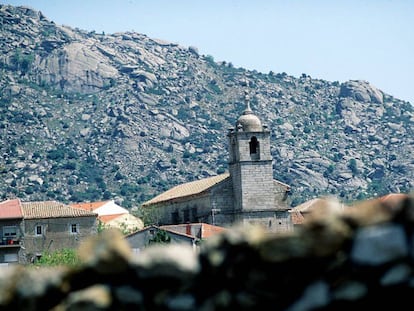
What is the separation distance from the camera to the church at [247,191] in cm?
8006

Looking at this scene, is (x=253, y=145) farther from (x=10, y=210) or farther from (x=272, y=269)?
(x=272, y=269)

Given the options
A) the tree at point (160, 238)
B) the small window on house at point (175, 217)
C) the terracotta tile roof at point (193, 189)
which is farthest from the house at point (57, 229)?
the tree at point (160, 238)

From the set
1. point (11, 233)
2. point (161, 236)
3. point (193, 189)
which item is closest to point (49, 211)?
point (11, 233)

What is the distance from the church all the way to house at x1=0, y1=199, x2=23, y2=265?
560 inches

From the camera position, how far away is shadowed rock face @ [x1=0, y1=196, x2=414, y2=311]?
6.16 meters

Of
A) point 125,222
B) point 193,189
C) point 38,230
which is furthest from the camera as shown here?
point 125,222

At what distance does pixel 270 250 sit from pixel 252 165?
74.6 metres

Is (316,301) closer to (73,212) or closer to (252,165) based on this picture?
(252,165)

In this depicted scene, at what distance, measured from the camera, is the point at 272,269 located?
6434 mm

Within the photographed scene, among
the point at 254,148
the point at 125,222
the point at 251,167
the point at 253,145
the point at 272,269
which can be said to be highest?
the point at 253,145

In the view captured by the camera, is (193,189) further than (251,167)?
Yes

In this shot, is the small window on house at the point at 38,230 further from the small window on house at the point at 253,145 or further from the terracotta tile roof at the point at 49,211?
the small window on house at the point at 253,145

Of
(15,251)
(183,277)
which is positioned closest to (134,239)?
(15,251)

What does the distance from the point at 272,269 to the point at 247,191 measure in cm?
7377
